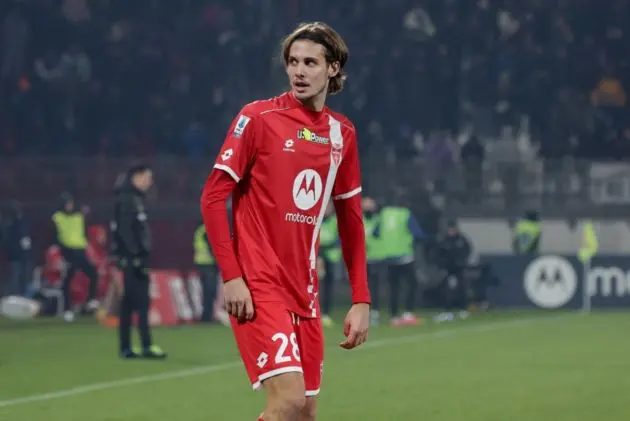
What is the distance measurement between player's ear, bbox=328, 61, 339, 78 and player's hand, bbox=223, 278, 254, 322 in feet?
3.01

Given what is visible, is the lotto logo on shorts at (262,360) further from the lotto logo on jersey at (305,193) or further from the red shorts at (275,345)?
the lotto logo on jersey at (305,193)

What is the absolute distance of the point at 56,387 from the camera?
12594mm

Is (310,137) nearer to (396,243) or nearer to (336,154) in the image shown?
(336,154)

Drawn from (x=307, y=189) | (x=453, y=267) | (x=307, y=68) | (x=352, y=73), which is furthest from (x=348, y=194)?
(x=352, y=73)

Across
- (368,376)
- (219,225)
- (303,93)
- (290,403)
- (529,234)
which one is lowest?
(368,376)

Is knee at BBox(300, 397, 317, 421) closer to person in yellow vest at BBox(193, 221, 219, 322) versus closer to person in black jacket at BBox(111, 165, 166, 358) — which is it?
person in black jacket at BBox(111, 165, 166, 358)

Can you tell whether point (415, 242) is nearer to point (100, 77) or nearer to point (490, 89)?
point (490, 89)

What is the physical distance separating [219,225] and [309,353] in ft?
2.28

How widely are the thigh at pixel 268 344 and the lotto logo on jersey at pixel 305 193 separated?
1.24 feet

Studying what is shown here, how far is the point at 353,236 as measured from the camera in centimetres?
621

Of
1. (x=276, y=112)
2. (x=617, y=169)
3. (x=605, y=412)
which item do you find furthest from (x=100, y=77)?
(x=276, y=112)

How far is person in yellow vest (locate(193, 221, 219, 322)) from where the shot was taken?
21312mm

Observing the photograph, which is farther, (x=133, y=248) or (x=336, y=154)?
(x=133, y=248)

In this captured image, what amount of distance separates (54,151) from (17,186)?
2.77m
